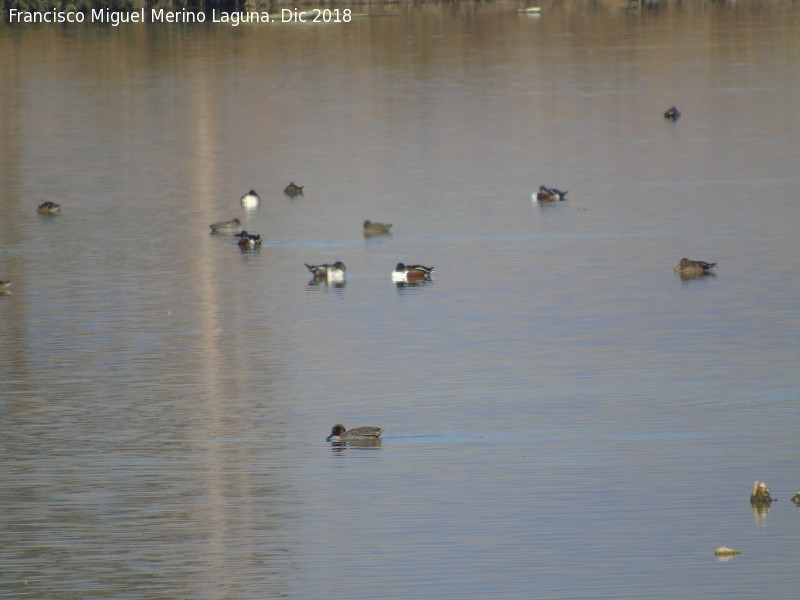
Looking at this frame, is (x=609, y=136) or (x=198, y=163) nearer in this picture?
(x=198, y=163)

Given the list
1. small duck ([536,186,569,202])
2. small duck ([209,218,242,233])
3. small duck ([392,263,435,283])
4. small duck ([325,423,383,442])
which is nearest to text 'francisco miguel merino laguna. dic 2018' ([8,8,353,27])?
small duck ([536,186,569,202])

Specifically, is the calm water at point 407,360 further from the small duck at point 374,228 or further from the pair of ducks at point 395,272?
the pair of ducks at point 395,272

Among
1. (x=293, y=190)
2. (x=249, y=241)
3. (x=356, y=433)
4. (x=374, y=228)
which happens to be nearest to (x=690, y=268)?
(x=374, y=228)

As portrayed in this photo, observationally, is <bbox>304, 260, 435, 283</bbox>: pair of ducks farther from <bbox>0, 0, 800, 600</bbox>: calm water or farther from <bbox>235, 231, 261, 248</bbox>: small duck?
<bbox>235, 231, 261, 248</bbox>: small duck

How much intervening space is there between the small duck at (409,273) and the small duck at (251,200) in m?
9.28

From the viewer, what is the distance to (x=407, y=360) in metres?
19.3

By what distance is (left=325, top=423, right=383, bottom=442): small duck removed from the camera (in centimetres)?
1547

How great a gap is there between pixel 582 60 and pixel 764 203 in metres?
34.3

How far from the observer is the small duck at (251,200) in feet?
108

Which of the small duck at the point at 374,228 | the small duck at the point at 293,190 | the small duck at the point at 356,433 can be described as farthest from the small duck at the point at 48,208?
the small duck at the point at 356,433

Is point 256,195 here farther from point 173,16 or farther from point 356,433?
point 173,16

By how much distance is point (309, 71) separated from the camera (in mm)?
64375

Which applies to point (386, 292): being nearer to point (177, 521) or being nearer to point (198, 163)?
point (177, 521)

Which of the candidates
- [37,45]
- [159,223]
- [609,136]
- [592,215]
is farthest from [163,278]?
[37,45]
